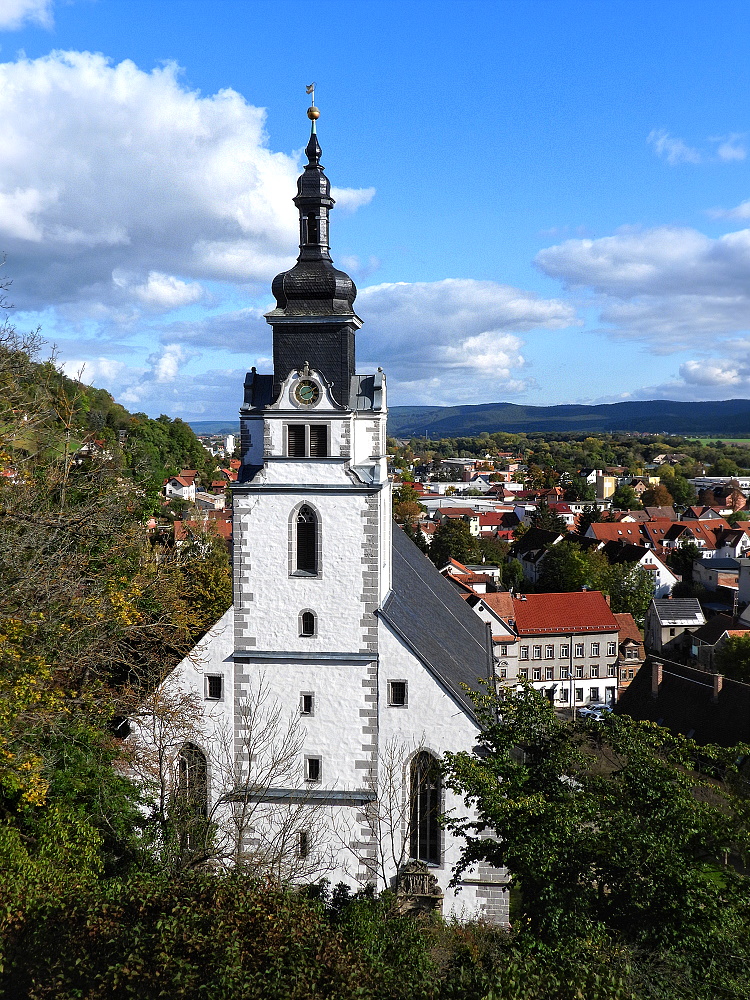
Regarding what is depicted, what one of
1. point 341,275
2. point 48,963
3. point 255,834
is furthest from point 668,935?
point 341,275

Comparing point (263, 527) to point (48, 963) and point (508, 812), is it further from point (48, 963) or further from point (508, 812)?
point (48, 963)

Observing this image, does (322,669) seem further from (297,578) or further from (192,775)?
(192,775)

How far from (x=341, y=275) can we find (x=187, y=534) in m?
27.2

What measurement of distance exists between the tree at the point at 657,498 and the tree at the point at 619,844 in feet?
444

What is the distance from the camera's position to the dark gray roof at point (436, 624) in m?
22.8

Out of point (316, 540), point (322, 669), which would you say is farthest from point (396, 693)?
point (316, 540)

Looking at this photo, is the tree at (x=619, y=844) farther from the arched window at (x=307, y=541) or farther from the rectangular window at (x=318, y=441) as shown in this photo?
the rectangular window at (x=318, y=441)

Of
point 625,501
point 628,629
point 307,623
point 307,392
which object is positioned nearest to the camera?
point 307,392

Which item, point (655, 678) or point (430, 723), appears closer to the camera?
point (430, 723)

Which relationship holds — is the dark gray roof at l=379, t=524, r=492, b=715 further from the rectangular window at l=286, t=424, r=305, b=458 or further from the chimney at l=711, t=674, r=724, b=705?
the chimney at l=711, t=674, r=724, b=705

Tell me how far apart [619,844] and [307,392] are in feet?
45.0

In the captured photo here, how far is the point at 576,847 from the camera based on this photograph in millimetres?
14742

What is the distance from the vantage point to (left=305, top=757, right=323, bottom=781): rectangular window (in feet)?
74.3

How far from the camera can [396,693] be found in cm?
2250
